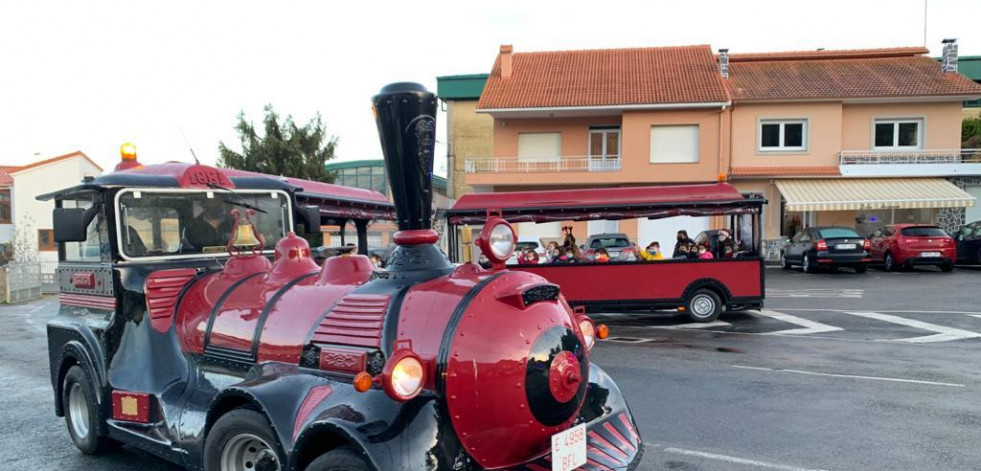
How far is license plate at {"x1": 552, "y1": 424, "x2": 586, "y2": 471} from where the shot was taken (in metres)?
3.15

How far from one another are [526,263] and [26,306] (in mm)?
15787

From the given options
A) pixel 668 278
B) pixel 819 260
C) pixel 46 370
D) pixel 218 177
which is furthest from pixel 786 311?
pixel 46 370

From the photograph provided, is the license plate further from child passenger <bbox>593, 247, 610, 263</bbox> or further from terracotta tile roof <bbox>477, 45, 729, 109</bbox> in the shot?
terracotta tile roof <bbox>477, 45, 729, 109</bbox>

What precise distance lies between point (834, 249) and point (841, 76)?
31.7ft

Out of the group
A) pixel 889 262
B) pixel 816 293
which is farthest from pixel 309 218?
pixel 889 262

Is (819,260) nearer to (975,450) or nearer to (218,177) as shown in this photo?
(975,450)

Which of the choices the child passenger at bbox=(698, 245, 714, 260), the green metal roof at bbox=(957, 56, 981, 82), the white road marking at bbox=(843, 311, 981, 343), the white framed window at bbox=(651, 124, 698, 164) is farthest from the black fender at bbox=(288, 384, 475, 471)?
the green metal roof at bbox=(957, 56, 981, 82)

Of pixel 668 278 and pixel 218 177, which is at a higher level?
pixel 218 177

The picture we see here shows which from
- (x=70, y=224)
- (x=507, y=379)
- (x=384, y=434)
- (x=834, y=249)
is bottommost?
(x=834, y=249)

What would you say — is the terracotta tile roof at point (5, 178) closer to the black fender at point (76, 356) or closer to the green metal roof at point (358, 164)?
the green metal roof at point (358, 164)

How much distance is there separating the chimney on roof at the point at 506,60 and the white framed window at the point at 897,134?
14663mm

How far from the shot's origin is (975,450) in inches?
197

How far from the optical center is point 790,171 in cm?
2430

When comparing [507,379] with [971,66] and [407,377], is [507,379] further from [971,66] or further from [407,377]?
[971,66]
